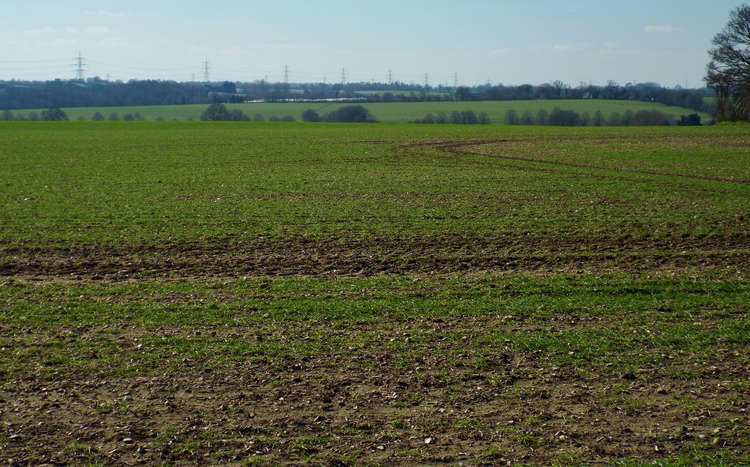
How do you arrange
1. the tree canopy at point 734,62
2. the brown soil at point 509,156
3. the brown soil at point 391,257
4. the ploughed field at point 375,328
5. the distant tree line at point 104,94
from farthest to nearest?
the distant tree line at point 104,94, the tree canopy at point 734,62, the brown soil at point 509,156, the brown soil at point 391,257, the ploughed field at point 375,328

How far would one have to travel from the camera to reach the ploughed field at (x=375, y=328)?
22.2ft

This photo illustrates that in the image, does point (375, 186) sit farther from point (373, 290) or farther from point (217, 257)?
point (373, 290)

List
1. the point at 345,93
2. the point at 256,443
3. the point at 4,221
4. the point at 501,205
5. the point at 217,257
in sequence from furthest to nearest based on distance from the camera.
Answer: the point at 345,93 < the point at 501,205 < the point at 4,221 < the point at 217,257 < the point at 256,443

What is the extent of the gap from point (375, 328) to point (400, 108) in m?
130

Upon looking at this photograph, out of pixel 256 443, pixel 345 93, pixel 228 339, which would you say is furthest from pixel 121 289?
pixel 345 93

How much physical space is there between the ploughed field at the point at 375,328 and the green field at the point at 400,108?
312 ft

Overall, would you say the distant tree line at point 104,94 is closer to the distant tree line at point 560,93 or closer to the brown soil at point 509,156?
the distant tree line at point 560,93

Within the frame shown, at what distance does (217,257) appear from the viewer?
14.4 meters

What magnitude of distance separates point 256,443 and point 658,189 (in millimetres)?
21475

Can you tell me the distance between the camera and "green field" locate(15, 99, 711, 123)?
121938 millimetres

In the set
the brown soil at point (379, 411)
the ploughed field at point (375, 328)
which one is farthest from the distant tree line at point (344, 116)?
the brown soil at point (379, 411)

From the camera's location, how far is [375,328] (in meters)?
9.91

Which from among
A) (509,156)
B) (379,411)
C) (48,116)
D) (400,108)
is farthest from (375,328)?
(400,108)

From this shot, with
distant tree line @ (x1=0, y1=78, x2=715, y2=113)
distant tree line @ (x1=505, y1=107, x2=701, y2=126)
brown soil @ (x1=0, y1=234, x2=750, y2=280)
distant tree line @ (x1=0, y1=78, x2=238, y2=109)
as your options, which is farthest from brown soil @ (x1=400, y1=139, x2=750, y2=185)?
distant tree line @ (x1=0, y1=78, x2=238, y2=109)
